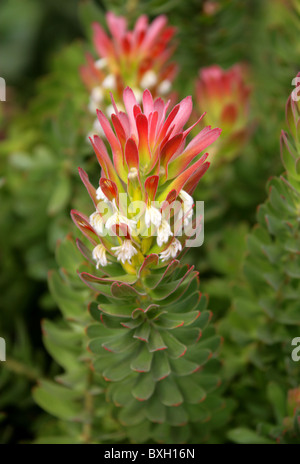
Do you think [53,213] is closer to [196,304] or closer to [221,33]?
[196,304]

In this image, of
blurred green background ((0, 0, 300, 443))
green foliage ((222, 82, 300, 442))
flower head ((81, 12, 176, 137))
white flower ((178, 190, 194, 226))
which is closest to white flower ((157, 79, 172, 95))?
flower head ((81, 12, 176, 137))

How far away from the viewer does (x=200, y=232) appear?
0.68m

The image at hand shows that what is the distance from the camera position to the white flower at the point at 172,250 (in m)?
0.61

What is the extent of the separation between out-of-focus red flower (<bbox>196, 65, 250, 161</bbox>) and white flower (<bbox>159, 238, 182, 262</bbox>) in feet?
1.59

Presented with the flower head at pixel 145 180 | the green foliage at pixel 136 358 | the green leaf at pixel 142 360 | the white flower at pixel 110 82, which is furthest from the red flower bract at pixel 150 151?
the white flower at pixel 110 82

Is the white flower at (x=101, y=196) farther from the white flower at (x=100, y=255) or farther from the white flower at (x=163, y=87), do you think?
the white flower at (x=163, y=87)

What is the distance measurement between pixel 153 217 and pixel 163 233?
2 centimetres

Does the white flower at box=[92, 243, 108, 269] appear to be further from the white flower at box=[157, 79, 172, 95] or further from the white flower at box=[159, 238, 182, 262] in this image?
the white flower at box=[157, 79, 172, 95]

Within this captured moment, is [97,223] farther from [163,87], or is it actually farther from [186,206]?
[163,87]

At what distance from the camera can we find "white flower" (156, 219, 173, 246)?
591 millimetres

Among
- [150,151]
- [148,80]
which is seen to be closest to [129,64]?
[148,80]

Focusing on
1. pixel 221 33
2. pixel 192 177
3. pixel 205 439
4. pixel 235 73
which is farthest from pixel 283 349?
pixel 221 33

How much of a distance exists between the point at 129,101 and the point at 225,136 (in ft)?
1.53

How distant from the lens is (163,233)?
1.95 feet
